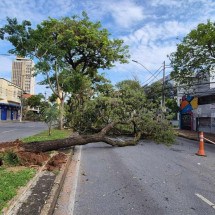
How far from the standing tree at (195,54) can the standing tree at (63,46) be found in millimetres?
6025

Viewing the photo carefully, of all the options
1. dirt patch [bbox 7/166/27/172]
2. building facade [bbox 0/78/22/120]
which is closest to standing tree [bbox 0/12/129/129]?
dirt patch [bbox 7/166/27/172]

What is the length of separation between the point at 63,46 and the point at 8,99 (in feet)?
136

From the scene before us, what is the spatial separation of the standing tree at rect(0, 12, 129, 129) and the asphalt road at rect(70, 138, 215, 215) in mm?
16704

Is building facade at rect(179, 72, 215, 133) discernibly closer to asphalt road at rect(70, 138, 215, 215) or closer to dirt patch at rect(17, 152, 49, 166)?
asphalt road at rect(70, 138, 215, 215)

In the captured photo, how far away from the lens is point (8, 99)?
6762 cm

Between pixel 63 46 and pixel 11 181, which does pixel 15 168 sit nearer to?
pixel 11 181

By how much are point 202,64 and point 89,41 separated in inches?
413

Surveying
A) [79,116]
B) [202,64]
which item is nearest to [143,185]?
[79,116]

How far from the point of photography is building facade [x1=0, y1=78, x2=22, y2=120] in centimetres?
6312

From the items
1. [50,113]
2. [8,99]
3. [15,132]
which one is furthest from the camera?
[8,99]

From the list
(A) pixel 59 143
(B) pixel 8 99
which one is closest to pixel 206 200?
(A) pixel 59 143

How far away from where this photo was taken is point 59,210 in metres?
5.58

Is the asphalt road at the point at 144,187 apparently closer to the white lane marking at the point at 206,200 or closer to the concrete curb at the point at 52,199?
the white lane marking at the point at 206,200

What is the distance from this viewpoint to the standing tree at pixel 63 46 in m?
25.8
